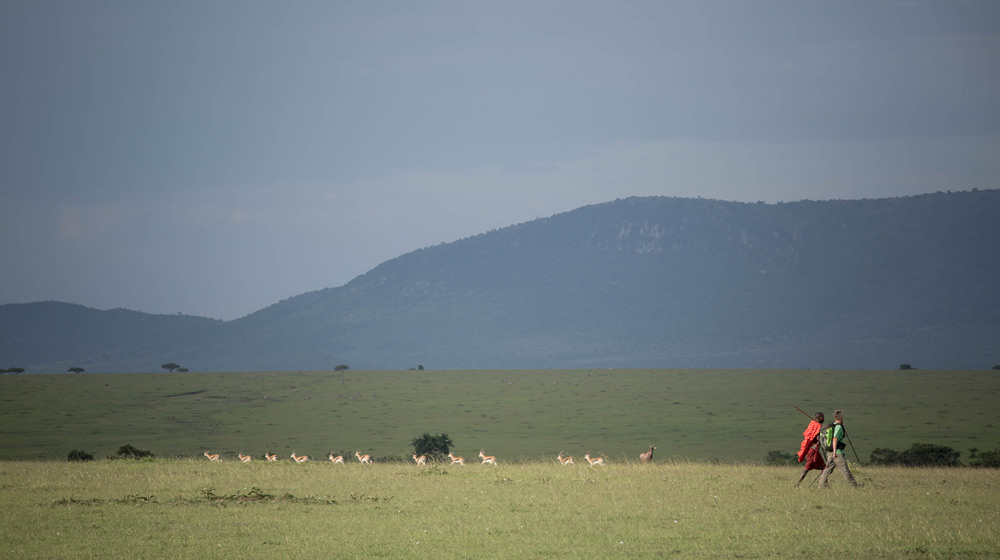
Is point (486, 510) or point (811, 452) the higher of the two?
point (811, 452)

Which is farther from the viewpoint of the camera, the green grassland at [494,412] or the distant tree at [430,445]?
the green grassland at [494,412]

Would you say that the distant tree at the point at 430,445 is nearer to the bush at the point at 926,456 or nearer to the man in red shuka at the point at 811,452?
the bush at the point at 926,456

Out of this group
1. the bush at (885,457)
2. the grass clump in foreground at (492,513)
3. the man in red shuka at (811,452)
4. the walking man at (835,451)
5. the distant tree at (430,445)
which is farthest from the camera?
the distant tree at (430,445)

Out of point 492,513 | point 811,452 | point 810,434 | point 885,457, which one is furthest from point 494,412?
point 492,513

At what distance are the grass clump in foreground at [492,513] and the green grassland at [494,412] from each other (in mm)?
17712

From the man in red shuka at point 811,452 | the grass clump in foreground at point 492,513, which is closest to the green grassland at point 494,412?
the grass clump in foreground at point 492,513

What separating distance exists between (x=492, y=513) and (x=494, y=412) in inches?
2240

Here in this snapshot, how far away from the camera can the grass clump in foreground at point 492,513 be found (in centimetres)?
1412

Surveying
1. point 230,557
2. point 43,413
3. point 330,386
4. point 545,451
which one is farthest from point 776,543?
point 330,386

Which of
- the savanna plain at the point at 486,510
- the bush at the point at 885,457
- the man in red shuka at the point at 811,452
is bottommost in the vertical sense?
the bush at the point at 885,457

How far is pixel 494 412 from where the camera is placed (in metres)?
73.8

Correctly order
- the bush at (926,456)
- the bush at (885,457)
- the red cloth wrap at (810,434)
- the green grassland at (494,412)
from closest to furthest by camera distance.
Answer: the red cloth wrap at (810,434) < the bush at (926,456) < the bush at (885,457) < the green grassland at (494,412)

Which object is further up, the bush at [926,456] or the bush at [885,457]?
the bush at [926,456]

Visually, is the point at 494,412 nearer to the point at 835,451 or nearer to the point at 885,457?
the point at 885,457
